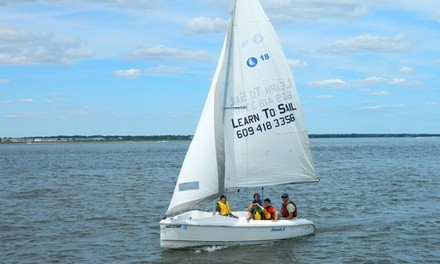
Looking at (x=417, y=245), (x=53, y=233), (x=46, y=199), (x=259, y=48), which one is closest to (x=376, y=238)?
(x=417, y=245)

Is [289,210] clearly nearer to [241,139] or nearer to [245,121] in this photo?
[241,139]

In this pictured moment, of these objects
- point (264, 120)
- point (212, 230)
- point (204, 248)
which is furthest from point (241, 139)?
point (204, 248)

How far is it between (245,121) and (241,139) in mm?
596

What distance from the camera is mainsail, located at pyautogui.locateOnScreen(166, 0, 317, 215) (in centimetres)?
2000

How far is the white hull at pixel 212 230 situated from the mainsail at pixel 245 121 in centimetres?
51

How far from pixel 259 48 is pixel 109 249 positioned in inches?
335

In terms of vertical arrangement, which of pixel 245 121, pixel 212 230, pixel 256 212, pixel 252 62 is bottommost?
pixel 212 230

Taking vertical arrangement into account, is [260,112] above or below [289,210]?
above

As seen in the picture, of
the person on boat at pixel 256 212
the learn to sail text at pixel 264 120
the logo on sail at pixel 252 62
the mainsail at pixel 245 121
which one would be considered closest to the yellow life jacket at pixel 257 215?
the person on boat at pixel 256 212

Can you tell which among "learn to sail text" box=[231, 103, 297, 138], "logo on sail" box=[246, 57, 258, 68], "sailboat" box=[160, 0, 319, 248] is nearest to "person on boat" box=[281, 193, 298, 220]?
"sailboat" box=[160, 0, 319, 248]

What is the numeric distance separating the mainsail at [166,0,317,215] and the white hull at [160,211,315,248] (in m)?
0.51

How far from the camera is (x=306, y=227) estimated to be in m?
21.7

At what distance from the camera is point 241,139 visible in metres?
20.5

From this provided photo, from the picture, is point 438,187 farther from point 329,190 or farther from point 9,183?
point 9,183
